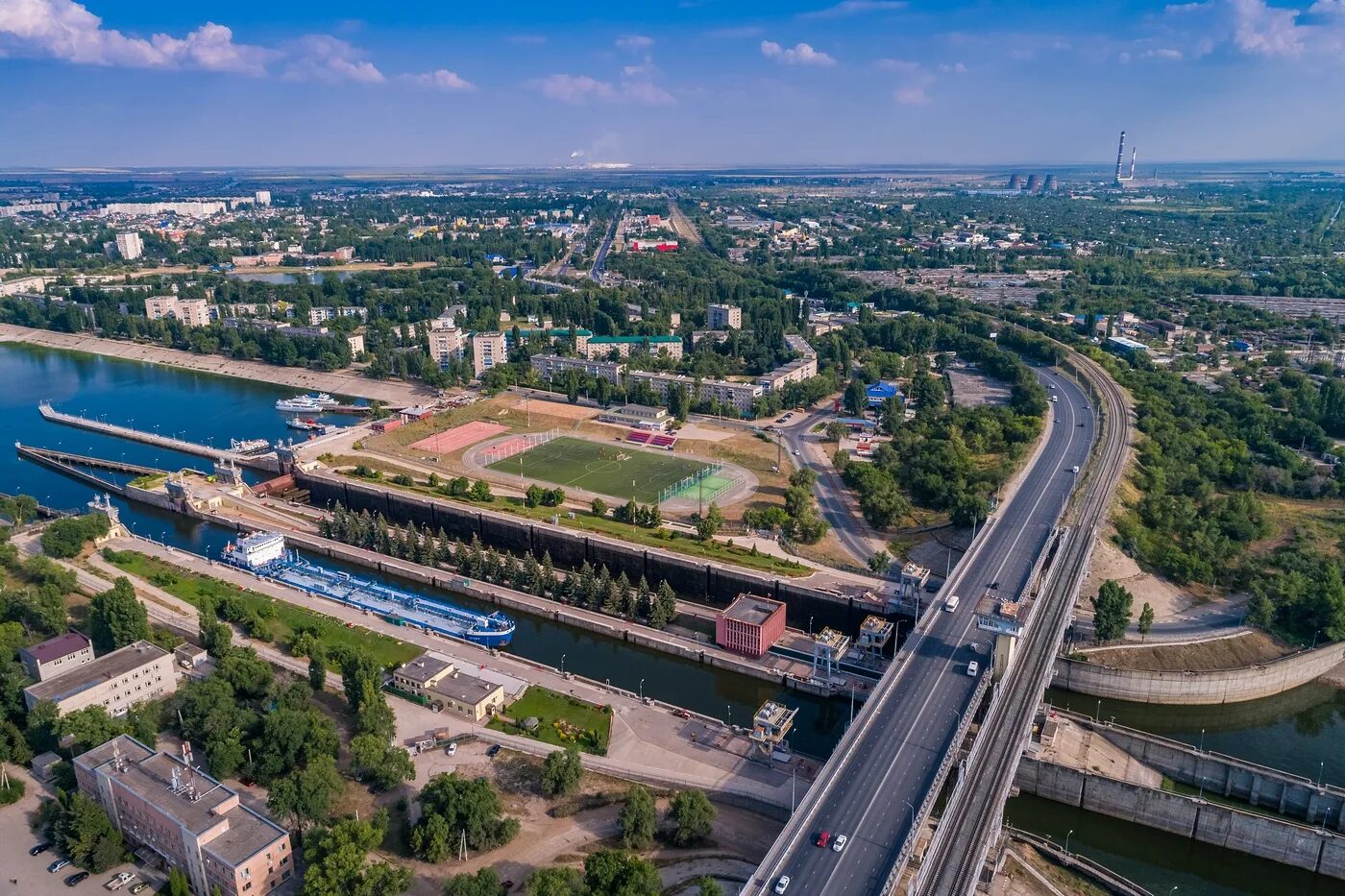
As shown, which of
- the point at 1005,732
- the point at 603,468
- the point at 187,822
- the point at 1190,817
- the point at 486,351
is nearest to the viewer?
the point at 187,822

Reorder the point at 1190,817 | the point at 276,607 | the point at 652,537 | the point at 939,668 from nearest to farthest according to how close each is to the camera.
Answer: the point at 1190,817 < the point at 939,668 < the point at 276,607 < the point at 652,537

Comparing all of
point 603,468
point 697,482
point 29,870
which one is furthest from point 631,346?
point 29,870

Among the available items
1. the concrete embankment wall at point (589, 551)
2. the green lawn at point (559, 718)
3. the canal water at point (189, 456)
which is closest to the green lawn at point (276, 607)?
the canal water at point (189, 456)

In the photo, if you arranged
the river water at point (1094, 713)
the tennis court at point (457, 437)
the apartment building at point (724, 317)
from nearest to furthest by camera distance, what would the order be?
the river water at point (1094, 713) → the tennis court at point (457, 437) → the apartment building at point (724, 317)

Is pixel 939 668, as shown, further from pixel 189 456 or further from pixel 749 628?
pixel 189 456

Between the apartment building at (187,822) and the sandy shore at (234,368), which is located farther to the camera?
the sandy shore at (234,368)

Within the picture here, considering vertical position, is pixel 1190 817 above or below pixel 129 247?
below

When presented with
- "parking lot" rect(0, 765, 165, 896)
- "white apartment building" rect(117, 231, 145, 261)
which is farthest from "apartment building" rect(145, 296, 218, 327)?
"parking lot" rect(0, 765, 165, 896)

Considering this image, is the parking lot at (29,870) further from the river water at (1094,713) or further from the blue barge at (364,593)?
the river water at (1094,713)
